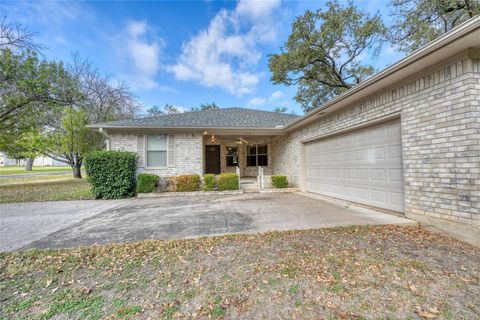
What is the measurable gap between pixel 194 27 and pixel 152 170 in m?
8.18

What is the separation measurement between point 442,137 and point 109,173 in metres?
9.75

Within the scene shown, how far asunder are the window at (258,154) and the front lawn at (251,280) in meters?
9.44

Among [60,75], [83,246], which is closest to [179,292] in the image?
[83,246]

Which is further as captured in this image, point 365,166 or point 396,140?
point 365,166

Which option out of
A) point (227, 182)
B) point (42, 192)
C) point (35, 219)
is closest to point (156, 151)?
point (227, 182)

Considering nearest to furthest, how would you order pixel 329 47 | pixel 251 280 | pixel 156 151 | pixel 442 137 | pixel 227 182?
pixel 251 280
pixel 442 137
pixel 227 182
pixel 156 151
pixel 329 47

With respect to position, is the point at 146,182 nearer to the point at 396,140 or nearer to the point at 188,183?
the point at 188,183

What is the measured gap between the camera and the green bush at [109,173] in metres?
7.78

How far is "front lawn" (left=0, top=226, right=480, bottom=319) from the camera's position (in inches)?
75.0

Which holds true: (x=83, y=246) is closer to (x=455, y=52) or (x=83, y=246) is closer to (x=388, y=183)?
(x=388, y=183)

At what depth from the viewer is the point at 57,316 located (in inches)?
73.7

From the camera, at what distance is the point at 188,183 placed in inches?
344

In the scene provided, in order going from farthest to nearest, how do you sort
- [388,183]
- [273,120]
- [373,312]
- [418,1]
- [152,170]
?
[273,120] → [152,170] → [418,1] → [388,183] → [373,312]

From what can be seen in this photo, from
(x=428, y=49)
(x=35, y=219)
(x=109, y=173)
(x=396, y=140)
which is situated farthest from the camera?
(x=109, y=173)
